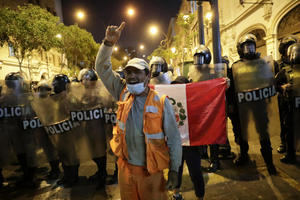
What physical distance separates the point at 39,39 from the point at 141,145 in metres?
18.1

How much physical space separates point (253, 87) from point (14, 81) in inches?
179

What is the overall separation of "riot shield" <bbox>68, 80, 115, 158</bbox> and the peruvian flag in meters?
1.19

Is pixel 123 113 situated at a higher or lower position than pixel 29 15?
lower

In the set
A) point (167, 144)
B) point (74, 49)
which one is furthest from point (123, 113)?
point (74, 49)

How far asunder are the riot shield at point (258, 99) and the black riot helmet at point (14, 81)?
4290mm

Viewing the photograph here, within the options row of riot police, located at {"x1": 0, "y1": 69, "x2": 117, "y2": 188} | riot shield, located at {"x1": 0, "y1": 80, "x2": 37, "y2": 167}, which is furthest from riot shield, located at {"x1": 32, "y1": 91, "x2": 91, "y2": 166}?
riot shield, located at {"x1": 0, "y1": 80, "x2": 37, "y2": 167}

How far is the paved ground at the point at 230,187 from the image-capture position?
315 cm

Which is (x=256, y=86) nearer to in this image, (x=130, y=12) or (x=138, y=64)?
(x=138, y=64)

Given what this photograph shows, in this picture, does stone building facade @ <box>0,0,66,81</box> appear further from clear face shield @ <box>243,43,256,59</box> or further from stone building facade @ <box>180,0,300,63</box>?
stone building facade @ <box>180,0,300,63</box>

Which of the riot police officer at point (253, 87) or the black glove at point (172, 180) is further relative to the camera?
the riot police officer at point (253, 87)

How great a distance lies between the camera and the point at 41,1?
Answer: 100 feet

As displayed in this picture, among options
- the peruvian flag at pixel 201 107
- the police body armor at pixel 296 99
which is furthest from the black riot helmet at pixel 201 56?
the police body armor at pixel 296 99

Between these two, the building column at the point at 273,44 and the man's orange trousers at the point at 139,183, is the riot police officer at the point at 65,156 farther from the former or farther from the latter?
the building column at the point at 273,44

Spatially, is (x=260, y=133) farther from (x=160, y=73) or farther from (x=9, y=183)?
(x=9, y=183)
